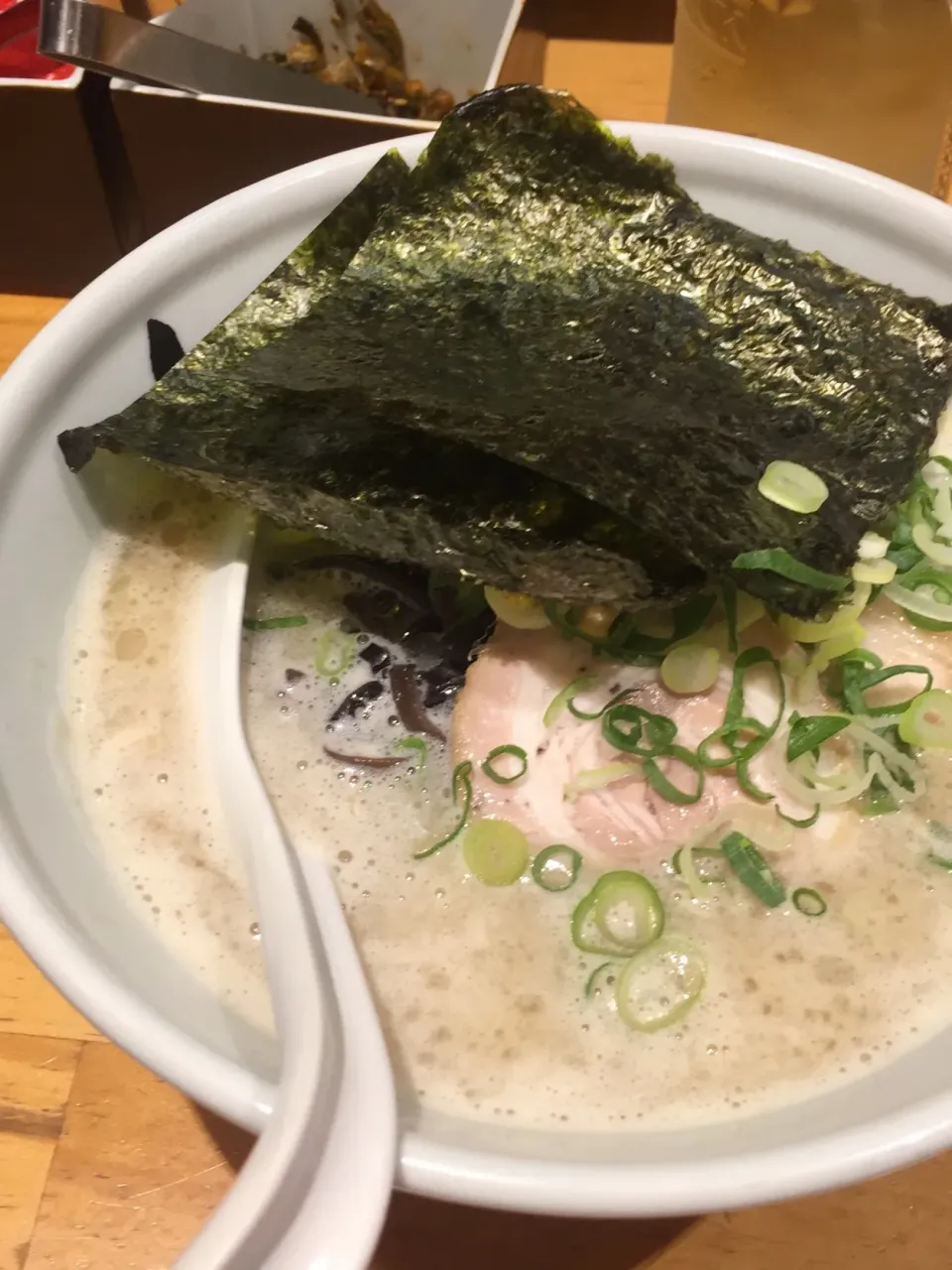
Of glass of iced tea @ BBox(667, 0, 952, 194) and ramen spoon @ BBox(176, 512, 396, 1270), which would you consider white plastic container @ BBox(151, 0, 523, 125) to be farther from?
ramen spoon @ BBox(176, 512, 396, 1270)

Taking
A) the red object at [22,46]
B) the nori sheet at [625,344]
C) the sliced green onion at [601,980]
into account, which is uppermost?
the red object at [22,46]

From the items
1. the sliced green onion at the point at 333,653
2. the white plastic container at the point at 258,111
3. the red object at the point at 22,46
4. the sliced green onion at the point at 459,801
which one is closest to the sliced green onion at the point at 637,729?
the sliced green onion at the point at 459,801

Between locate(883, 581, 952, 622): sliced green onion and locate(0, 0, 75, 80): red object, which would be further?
locate(0, 0, 75, 80): red object

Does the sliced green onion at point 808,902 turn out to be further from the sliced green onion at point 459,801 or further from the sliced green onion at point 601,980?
the sliced green onion at point 459,801

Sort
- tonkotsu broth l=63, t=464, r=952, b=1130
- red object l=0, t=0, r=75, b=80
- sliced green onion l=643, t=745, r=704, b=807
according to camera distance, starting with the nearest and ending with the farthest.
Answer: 1. tonkotsu broth l=63, t=464, r=952, b=1130
2. sliced green onion l=643, t=745, r=704, b=807
3. red object l=0, t=0, r=75, b=80

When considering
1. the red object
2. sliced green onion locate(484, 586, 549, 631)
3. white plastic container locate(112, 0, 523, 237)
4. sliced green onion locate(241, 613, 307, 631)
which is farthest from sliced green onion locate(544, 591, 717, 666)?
the red object
